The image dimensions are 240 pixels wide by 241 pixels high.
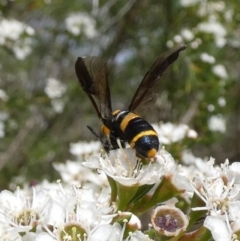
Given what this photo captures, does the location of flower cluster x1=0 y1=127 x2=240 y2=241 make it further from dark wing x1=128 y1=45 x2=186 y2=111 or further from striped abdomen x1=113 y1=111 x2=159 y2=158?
dark wing x1=128 y1=45 x2=186 y2=111

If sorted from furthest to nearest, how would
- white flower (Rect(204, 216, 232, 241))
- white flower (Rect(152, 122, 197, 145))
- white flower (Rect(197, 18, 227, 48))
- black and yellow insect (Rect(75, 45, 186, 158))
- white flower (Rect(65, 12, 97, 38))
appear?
white flower (Rect(65, 12, 97, 38)) → white flower (Rect(197, 18, 227, 48)) → white flower (Rect(152, 122, 197, 145)) → black and yellow insect (Rect(75, 45, 186, 158)) → white flower (Rect(204, 216, 232, 241))

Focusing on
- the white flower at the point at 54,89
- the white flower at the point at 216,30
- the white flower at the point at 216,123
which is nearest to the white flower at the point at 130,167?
the white flower at the point at 216,123

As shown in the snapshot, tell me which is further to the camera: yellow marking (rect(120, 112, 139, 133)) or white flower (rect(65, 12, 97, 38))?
white flower (rect(65, 12, 97, 38))

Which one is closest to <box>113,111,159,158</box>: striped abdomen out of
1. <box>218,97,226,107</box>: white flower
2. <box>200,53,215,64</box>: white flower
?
<box>200,53,215,64</box>: white flower

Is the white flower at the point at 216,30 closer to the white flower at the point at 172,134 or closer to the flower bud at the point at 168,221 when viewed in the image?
the white flower at the point at 172,134

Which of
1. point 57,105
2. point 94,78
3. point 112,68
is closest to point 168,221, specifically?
point 94,78

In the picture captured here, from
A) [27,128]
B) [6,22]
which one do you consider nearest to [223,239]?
[6,22]

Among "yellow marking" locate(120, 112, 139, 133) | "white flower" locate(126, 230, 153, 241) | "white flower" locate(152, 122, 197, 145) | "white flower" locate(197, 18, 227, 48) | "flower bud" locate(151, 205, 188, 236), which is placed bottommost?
"white flower" locate(126, 230, 153, 241)
